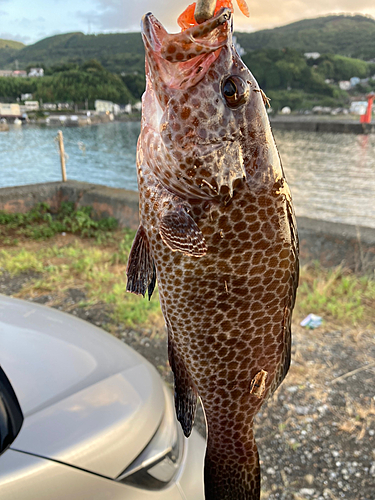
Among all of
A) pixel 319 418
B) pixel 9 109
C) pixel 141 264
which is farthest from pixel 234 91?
pixel 9 109

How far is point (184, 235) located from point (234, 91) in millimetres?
362

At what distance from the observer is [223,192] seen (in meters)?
0.82

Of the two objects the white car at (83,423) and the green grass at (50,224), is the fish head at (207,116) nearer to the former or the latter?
the white car at (83,423)

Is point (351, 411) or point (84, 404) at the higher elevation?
point (84, 404)

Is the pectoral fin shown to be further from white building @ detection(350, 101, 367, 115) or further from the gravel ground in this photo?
white building @ detection(350, 101, 367, 115)

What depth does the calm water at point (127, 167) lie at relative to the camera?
9438mm

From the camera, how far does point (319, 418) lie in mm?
3037

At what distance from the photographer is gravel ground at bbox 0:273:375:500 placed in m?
2.55

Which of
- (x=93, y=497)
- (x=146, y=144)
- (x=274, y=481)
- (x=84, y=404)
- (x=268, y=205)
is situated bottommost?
(x=274, y=481)

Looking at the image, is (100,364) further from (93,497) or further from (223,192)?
(223,192)

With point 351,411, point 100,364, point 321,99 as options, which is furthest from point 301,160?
point 100,364

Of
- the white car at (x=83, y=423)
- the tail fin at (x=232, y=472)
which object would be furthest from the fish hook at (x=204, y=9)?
the white car at (x=83, y=423)

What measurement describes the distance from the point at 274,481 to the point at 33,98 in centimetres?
708

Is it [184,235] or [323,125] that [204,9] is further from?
[323,125]
